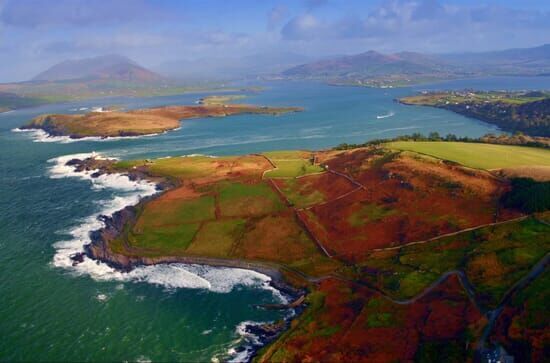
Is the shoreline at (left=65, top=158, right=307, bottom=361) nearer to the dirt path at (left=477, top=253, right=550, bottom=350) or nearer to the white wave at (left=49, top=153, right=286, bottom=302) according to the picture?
the white wave at (left=49, top=153, right=286, bottom=302)

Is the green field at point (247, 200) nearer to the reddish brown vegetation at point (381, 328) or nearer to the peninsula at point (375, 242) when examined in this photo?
the peninsula at point (375, 242)

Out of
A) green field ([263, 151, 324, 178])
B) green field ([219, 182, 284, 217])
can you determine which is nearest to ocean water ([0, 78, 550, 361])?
green field ([219, 182, 284, 217])

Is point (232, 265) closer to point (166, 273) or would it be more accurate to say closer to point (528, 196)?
point (166, 273)

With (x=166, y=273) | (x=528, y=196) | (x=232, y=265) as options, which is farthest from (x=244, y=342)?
(x=528, y=196)

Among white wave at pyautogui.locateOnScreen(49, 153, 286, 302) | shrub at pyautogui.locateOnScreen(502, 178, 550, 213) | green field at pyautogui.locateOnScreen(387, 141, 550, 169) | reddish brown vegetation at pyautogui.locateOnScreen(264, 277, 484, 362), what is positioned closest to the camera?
reddish brown vegetation at pyautogui.locateOnScreen(264, 277, 484, 362)

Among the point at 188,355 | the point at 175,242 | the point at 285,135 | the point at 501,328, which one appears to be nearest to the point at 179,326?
the point at 188,355
